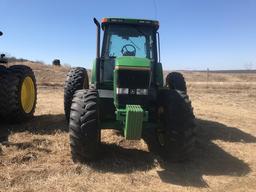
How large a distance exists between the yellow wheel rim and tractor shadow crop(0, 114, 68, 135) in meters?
0.39

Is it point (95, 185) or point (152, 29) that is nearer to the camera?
point (95, 185)

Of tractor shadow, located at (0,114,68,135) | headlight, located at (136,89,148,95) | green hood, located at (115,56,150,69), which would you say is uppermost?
green hood, located at (115,56,150,69)

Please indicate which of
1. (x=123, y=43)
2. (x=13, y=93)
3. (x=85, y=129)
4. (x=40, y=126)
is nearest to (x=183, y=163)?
(x=85, y=129)

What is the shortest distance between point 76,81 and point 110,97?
1968mm

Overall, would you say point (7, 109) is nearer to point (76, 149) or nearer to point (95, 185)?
point (76, 149)

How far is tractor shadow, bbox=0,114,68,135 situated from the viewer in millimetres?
9727

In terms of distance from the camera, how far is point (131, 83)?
764cm

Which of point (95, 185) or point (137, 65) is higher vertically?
point (137, 65)

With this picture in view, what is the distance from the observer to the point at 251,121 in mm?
12648

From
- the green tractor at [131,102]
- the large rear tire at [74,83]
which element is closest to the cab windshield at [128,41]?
the green tractor at [131,102]

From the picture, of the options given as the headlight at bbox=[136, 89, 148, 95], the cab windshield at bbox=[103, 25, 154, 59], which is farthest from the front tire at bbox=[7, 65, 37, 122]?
the headlight at bbox=[136, 89, 148, 95]

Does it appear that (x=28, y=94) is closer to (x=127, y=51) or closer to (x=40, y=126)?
(x=40, y=126)

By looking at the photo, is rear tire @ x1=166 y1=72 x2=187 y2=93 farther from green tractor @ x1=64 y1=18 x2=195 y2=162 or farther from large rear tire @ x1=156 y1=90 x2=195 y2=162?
large rear tire @ x1=156 y1=90 x2=195 y2=162

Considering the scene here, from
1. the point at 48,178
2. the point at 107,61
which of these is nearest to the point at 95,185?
the point at 48,178
